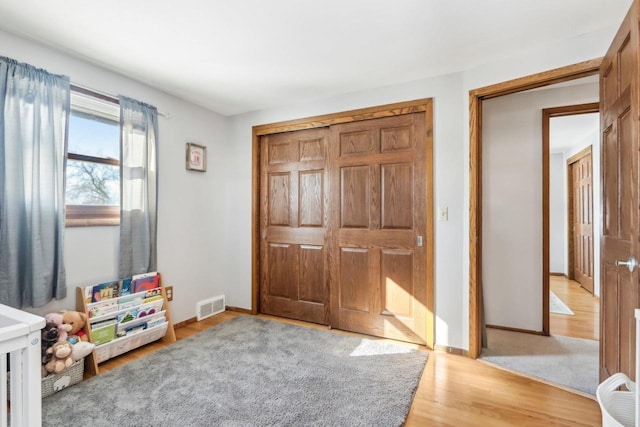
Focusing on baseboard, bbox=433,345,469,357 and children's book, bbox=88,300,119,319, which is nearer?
children's book, bbox=88,300,119,319

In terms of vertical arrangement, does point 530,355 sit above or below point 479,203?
below

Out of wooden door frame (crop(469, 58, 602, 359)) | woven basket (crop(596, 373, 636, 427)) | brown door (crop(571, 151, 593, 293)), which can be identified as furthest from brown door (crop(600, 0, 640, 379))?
brown door (crop(571, 151, 593, 293))

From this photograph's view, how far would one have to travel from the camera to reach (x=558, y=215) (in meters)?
5.87

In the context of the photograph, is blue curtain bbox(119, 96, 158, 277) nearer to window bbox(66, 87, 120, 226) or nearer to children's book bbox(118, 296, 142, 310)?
window bbox(66, 87, 120, 226)

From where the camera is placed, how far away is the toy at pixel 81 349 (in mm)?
2015

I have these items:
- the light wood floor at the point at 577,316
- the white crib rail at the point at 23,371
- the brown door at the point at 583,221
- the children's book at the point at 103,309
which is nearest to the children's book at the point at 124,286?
the children's book at the point at 103,309

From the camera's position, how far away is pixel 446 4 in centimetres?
171

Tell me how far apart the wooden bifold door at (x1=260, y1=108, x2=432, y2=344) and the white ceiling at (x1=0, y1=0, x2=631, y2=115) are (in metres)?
0.62

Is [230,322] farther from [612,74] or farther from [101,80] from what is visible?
[612,74]

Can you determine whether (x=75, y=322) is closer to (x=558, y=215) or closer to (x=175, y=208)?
(x=175, y=208)

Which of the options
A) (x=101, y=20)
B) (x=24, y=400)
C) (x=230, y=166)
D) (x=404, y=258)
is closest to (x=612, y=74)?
(x=404, y=258)

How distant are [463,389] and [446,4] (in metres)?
2.35

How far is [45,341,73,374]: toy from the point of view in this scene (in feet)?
6.22

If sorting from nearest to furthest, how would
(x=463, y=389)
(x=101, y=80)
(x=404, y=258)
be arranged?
(x=463, y=389) → (x=101, y=80) → (x=404, y=258)
